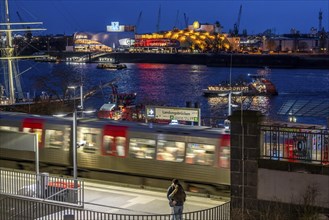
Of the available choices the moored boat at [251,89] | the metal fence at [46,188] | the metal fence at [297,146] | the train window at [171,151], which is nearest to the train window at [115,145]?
the train window at [171,151]

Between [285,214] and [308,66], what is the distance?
521ft

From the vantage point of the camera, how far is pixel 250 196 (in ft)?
46.4

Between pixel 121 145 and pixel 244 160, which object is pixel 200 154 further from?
pixel 244 160

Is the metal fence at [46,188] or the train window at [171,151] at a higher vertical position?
the train window at [171,151]

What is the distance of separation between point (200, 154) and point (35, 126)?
670 cm

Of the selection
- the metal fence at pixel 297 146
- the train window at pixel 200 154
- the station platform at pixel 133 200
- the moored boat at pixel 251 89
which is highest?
the moored boat at pixel 251 89

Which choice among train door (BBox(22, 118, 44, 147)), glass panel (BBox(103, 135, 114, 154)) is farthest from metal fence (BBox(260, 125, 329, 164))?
train door (BBox(22, 118, 44, 147))

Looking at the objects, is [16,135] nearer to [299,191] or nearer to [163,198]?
[163,198]

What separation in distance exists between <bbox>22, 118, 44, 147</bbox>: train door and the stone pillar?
8780mm

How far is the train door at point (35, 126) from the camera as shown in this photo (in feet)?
68.1

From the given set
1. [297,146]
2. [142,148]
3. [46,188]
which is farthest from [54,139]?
[297,146]

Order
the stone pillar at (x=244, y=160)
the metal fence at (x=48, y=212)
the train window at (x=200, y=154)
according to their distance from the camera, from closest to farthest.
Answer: the metal fence at (x=48, y=212), the stone pillar at (x=244, y=160), the train window at (x=200, y=154)

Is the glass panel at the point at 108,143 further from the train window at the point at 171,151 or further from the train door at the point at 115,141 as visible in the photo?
the train window at the point at 171,151

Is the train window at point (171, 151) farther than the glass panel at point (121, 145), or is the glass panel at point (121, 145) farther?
the glass panel at point (121, 145)
